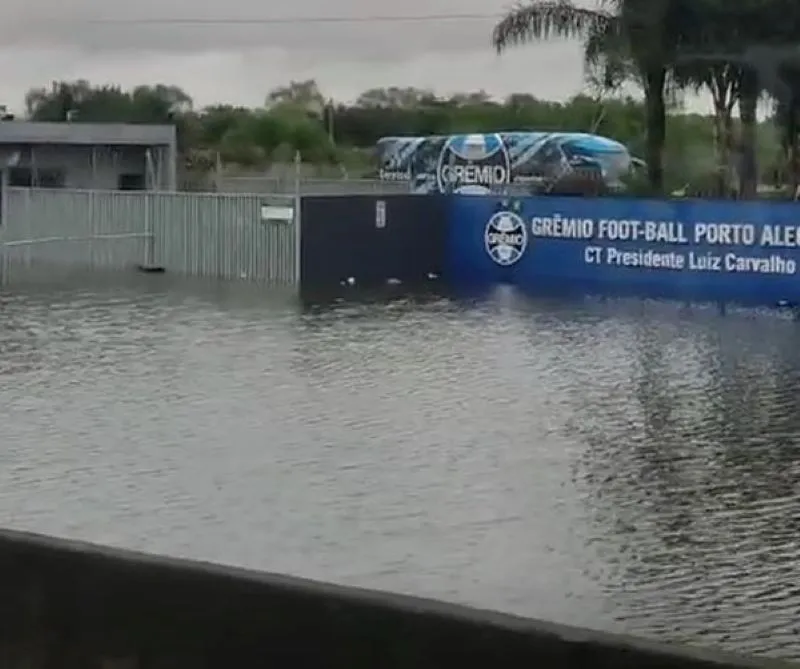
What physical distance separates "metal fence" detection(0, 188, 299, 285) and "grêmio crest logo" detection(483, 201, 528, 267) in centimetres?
422

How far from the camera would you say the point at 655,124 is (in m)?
42.0

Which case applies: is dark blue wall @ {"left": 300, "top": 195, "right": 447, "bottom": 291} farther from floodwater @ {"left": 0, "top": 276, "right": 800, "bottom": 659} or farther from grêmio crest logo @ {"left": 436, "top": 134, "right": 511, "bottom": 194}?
grêmio crest logo @ {"left": 436, "top": 134, "right": 511, "bottom": 194}

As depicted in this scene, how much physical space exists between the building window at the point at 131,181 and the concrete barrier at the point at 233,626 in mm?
51699

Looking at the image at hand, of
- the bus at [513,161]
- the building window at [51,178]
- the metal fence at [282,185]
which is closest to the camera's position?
the metal fence at [282,185]

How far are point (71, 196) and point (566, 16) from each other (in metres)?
12.9

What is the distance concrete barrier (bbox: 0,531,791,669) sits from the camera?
187 inches

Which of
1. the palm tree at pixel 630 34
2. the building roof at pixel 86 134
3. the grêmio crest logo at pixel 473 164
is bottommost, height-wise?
the grêmio crest logo at pixel 473 164

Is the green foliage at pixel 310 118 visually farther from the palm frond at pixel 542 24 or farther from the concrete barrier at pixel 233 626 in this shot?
the concrete barrier at pixel 233 626

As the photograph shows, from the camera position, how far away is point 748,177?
43.0 m

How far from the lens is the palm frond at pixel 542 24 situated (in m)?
41.4

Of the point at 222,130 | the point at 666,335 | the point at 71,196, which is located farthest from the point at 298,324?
the point at 222,130

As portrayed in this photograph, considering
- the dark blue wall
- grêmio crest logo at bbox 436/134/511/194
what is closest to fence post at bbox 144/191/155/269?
the dark blue wall

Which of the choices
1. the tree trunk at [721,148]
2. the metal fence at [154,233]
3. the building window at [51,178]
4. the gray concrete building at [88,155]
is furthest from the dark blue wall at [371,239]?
the building window at [51,178]

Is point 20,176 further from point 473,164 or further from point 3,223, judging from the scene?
point 473,164
